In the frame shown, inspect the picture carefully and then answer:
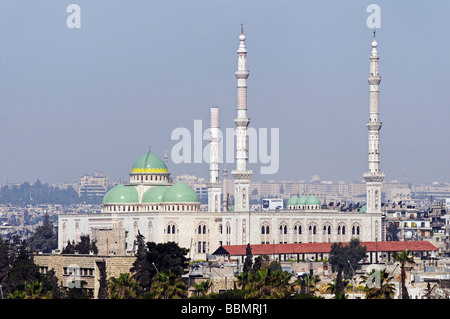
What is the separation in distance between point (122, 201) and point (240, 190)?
594 inches

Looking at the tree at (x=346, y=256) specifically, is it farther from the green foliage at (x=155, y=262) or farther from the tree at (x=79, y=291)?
the tree at (x=79, y=291)

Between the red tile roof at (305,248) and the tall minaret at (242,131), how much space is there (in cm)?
497

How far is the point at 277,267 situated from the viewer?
94.6m

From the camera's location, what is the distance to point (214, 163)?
405 feet

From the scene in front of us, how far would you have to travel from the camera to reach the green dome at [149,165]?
427 feet

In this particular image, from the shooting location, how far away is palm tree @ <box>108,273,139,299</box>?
6594cm

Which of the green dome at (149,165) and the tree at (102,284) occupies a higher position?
the green dome at (149,165)

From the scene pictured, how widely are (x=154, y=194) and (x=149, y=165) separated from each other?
5373mm

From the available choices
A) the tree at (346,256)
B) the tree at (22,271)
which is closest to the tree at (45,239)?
the tree at (346,256)

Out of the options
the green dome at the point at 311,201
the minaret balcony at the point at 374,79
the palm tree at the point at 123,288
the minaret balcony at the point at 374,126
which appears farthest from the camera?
the green dome at the point at 311,201

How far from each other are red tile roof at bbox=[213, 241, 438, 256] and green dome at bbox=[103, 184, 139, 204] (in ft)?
52.6

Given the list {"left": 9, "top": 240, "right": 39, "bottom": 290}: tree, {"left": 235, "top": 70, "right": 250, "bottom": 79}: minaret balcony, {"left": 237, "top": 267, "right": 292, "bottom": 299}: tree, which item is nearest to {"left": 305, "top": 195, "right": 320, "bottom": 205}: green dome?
{"left": 235, "top": 70, "right": 250, "bottom": 79}: minaret balcony
